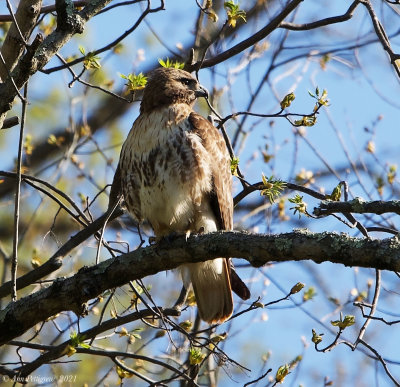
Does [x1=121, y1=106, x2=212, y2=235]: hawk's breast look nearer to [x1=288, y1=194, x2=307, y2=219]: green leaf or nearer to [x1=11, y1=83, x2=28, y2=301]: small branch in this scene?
[x1=288, y1=194, x2=307, y2=219]: green leaf

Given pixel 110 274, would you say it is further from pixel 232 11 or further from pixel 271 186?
pixel 232 11

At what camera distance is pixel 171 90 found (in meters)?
4.88

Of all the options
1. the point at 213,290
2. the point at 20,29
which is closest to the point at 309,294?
the point at 213,290

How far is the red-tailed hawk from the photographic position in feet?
14.1

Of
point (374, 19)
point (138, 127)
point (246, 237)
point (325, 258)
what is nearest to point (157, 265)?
point (246, 237)

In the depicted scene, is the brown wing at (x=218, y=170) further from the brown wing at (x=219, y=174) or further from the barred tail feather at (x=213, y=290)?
the barred tail feather at (x=213, y=290)

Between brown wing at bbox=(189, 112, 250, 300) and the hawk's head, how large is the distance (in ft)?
1.16

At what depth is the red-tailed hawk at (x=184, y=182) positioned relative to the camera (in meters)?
4.30

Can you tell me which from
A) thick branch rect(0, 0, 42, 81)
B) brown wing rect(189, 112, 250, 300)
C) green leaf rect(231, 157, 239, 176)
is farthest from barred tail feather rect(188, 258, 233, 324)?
thick branch rect(0, 0, 42, 81)

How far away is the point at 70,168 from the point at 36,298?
3.74 m

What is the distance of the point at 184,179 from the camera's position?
14.0 ft

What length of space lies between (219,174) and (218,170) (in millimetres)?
25

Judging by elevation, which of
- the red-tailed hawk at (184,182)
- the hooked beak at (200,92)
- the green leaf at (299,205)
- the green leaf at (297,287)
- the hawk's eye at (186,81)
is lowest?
the green leaf at (297,287)

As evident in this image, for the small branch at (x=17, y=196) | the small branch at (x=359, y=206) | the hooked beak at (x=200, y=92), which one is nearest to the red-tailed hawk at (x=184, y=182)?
the hooked beak at (x=200, y=92)
